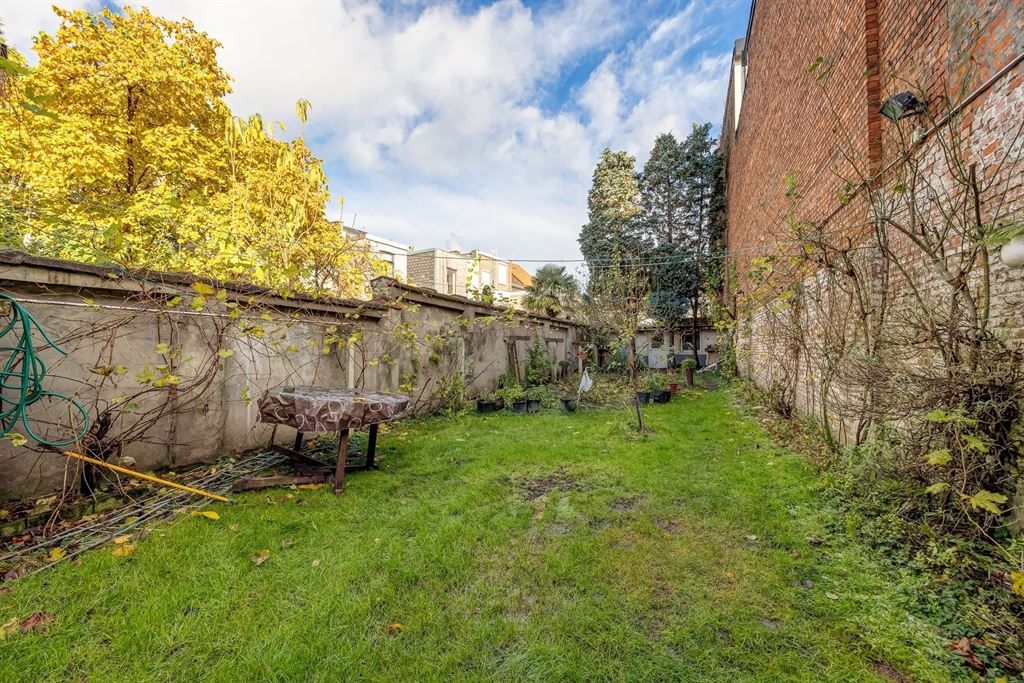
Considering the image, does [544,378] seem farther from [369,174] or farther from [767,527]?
[369,174]

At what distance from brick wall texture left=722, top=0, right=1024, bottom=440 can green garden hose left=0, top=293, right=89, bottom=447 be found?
5983 millimetres

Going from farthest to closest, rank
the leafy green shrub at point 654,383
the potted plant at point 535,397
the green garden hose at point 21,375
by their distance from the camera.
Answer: the leafy green shrub at point 654,383, the potted plant at point 535,397, the green garden hose at point 21,375

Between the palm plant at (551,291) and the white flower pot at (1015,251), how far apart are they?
1118 cm

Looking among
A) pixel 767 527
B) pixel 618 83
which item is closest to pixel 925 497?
pixel 767 527

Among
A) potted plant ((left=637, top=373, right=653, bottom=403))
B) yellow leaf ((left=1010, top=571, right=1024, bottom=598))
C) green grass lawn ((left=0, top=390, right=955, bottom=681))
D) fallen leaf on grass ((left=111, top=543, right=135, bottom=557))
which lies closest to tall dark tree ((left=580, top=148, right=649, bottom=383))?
potted plant ((left=637, top=373, right=653, bottom=403))

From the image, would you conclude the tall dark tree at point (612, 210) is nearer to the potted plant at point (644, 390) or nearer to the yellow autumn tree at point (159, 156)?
the potted plant at point (644, 390)

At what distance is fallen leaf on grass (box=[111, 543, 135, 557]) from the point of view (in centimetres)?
256

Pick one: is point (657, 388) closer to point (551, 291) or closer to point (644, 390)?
point (644, 390)

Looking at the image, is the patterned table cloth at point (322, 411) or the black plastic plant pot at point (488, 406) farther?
the black plastic plant pot at point (488, 406)

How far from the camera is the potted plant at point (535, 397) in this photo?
27.1 feet

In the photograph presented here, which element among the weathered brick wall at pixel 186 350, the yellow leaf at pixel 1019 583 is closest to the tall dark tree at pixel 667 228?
the weathered brick wall at pixel 186 350

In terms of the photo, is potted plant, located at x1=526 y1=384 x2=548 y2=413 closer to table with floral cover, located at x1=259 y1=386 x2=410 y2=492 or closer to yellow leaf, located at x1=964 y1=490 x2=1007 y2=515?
table with floral cover, located at x1=259 y1=386 x2=410 y2=492

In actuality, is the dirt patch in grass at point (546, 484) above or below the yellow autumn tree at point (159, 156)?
below

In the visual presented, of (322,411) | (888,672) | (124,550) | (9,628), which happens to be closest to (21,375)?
(124,550)
